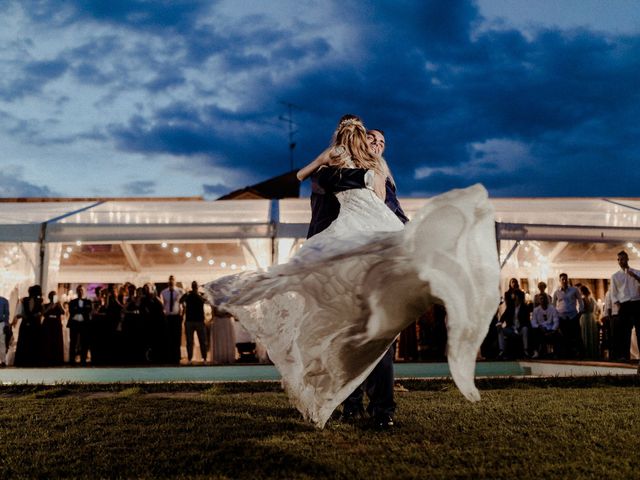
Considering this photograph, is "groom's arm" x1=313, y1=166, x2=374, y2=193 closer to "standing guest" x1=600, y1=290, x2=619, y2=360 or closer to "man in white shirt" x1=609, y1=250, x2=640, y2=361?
"man in white shirt" x1=609, y1=250, x2=640, y2=361

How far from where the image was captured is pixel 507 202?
14430 millimetres

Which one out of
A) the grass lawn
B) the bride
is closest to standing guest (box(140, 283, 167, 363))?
the grass lawn

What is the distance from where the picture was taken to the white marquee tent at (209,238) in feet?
38.4

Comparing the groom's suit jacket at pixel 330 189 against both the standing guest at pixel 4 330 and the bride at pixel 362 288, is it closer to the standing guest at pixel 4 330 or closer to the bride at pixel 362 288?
the bride at pixel 362 288

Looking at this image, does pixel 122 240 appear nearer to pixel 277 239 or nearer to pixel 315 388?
pixel 277 239

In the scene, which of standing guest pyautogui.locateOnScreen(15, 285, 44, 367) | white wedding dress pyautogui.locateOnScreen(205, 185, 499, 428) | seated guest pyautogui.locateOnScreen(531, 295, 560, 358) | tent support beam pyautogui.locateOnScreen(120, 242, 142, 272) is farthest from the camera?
tent support beam pyautogui.locateOnScreen(120, 242, 142, 272)

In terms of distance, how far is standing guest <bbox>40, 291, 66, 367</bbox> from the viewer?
11.1 m

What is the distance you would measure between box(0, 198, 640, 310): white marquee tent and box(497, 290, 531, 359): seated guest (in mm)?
876

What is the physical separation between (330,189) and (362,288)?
781 millimetres

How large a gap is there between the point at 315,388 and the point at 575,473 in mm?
1475

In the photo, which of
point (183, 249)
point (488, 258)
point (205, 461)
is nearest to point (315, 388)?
point (205, 461)

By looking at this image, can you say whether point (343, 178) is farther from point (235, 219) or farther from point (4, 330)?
point (4, 330)

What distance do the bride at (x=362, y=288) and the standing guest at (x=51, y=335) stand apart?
847 centimetres

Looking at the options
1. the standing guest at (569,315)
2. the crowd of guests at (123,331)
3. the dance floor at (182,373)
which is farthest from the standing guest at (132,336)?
the standing guest at (569,315)
